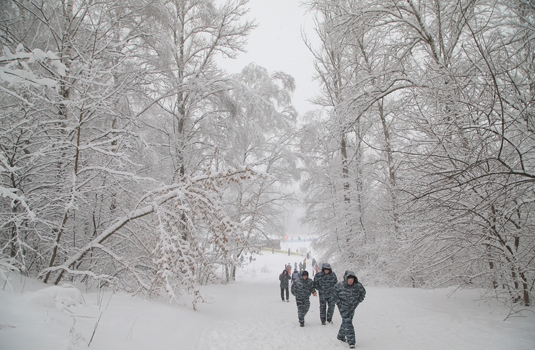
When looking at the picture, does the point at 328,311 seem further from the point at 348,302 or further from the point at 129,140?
the point at 129,140

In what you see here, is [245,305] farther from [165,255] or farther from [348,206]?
[348,206]

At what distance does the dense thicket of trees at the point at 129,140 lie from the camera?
4.46 metres

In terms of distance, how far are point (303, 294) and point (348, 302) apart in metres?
1.54

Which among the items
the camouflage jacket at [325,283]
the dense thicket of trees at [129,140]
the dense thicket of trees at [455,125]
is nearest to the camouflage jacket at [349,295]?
the camouflage jacket at [325,283]

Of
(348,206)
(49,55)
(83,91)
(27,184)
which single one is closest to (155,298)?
(27,184)

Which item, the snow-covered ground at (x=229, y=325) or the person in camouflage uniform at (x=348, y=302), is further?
the person in camouflage uniform at (x=348, y=302)

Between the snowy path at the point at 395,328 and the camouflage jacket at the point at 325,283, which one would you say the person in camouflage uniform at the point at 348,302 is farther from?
the camouflage jacket at the point at 325,283

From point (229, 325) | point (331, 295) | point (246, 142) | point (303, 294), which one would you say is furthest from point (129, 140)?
point (246, 142)

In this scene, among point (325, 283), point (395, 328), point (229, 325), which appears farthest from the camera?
point (325, 283)

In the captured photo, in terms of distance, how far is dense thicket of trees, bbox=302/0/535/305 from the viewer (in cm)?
371

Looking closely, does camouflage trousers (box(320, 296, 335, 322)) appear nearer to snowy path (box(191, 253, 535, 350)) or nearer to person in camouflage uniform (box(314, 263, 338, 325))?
person in camouflage uniform (box(314, 263, 338, 325))

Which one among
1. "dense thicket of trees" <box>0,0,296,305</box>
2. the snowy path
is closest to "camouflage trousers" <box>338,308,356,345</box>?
the snowy path

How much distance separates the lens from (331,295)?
6012mm

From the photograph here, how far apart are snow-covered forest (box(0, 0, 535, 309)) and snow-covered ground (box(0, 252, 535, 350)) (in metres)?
0.47
